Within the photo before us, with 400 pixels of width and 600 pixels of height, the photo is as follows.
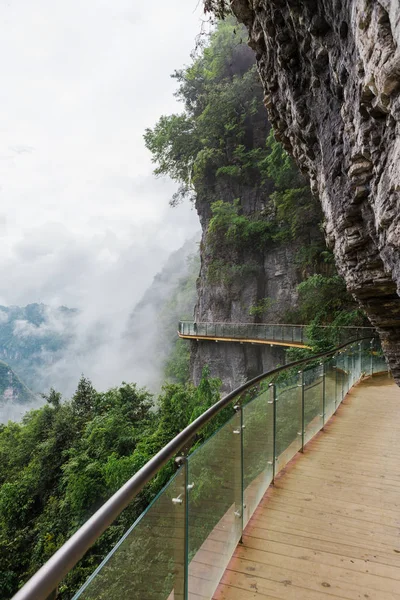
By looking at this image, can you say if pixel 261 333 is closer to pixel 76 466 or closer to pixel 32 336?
pixel 76 466

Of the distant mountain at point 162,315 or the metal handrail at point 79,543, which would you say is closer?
the metal handrail at point 79,543

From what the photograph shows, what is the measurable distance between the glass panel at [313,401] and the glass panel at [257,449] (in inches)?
57.2

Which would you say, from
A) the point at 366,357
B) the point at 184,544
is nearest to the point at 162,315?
the point at 366,357

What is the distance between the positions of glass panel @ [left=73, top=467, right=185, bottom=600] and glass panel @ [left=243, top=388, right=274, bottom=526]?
135 cm

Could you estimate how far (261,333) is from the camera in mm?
20125

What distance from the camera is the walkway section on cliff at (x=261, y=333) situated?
48.0 ft

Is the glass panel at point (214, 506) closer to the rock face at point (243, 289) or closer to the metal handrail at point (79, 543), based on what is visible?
the metal handrail at point (79, 543)

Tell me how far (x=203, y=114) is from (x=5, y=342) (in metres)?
112

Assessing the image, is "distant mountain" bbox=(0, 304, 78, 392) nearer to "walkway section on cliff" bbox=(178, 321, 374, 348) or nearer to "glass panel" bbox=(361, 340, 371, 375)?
"walkway section on cliff" bbox=(178, 321, 374, 348)

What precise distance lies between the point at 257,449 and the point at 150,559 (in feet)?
6.95

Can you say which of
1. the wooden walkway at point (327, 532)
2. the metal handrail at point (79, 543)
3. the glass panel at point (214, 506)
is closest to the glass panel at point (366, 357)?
the wooden walkway at point (327, 532)

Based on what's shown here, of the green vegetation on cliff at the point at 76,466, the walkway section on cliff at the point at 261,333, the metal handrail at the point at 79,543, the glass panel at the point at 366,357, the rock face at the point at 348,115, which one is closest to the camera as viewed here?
the metal handrail at the point at 79,543

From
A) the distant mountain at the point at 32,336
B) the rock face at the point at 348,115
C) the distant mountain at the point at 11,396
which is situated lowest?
the distant mountain at the point at 11,396

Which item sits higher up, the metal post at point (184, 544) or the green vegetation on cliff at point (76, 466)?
the metal post at point (184, 544)
